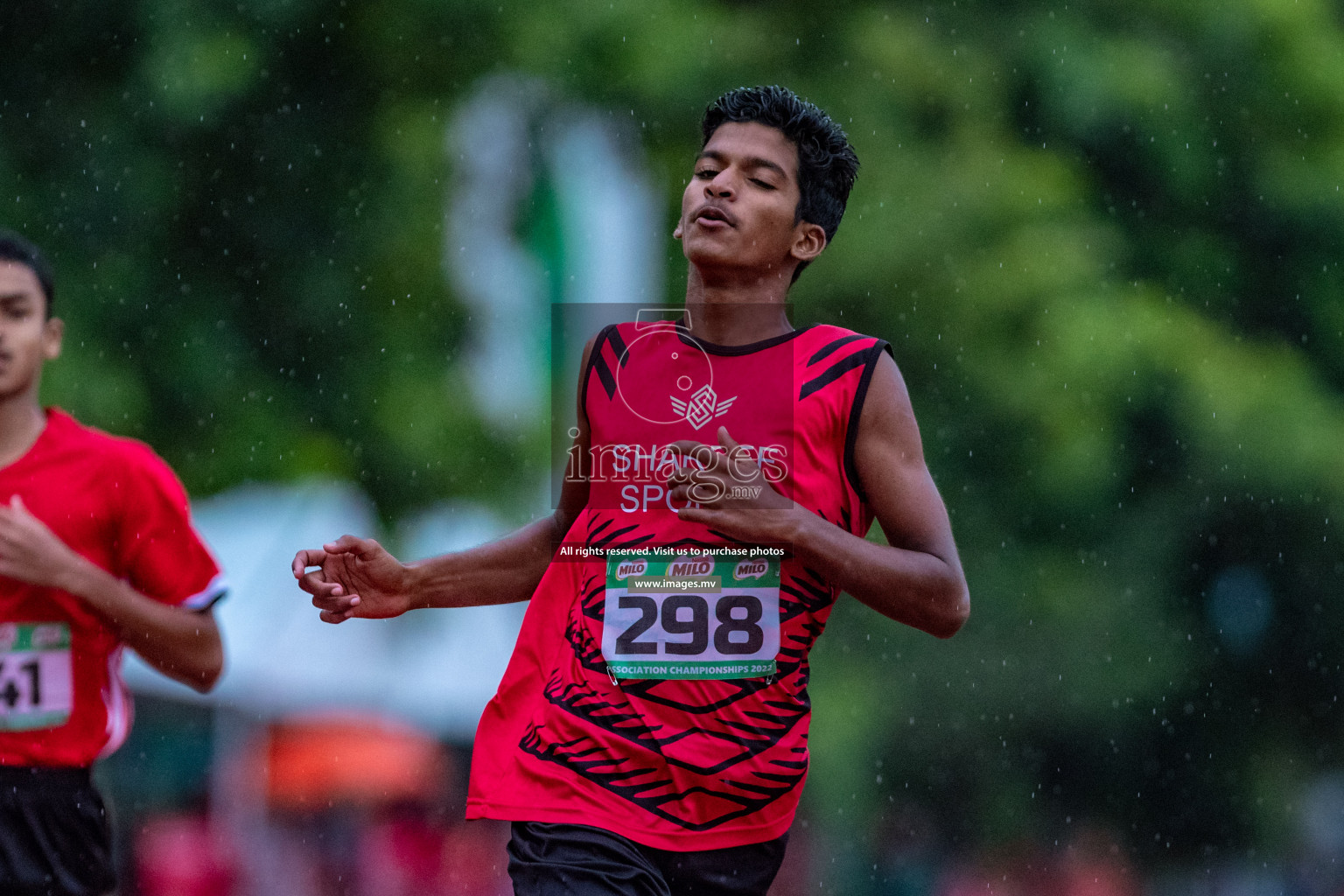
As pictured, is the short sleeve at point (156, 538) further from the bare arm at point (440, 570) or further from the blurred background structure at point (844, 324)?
the blurred background structure at point (844, 324)

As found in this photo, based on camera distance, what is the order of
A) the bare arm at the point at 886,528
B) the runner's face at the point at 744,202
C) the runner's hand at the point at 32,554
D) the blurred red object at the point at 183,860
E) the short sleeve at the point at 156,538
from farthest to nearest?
the blurred red object at the point at 183,860 < the short sleeve at the point at 156,538 < the runner's hand at the point at 32,554 < the runner's face at the point at 744,202 < the bare arm at the point at 886,528

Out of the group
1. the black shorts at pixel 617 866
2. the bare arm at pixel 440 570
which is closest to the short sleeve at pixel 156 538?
the bare arm at pixel 440 570

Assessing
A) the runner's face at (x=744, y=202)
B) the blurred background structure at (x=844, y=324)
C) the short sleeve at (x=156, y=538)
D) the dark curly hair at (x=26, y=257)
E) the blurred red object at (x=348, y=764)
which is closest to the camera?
the runner's face at (x=744, y=202)

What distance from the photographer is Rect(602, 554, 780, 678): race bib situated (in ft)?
9.16

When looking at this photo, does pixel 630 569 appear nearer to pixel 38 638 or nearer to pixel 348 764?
pixel 38 638

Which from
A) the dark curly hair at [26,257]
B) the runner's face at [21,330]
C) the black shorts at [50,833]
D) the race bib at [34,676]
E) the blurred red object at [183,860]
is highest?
the dark curly hair at [26,257]

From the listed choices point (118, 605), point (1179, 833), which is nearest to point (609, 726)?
point (118, 605)

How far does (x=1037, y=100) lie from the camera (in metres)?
8.69

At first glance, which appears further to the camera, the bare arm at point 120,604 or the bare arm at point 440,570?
the bare arm at point 120,604

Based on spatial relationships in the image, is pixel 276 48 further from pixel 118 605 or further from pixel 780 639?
pixel 780 639

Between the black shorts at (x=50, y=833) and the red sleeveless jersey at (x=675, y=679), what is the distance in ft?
3.78

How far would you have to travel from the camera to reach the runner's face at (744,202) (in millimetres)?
3002

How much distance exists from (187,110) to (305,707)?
2912mm

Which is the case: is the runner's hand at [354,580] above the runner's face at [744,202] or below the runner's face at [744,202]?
below
